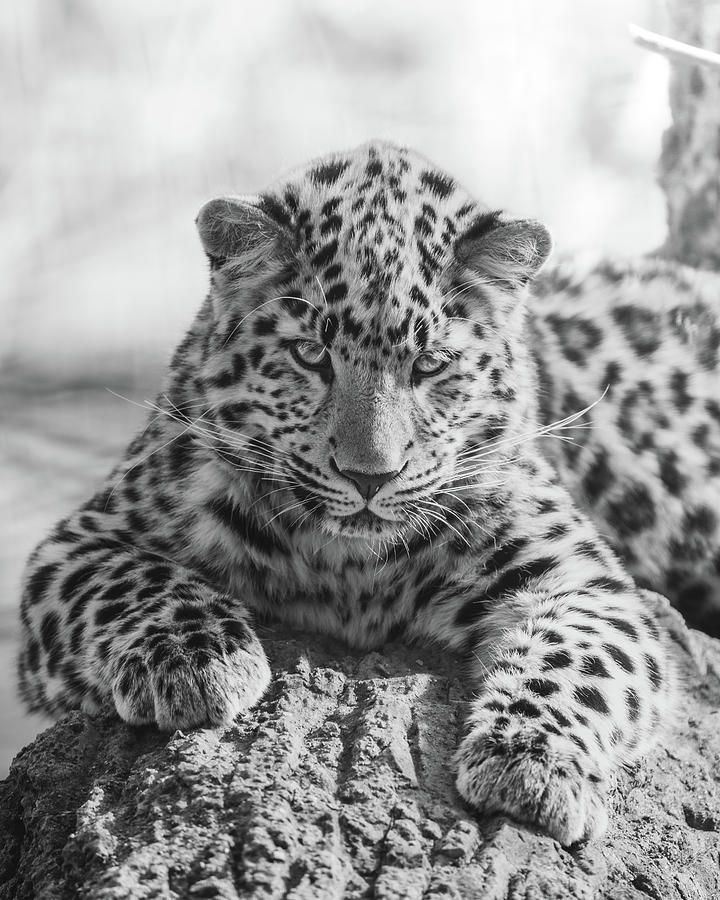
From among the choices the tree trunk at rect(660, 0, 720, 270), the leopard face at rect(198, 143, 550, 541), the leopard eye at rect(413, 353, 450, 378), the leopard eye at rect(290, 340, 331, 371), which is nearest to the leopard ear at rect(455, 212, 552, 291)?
the leopard face at rect(198, 143, 550, 541)

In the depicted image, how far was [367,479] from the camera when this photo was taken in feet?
15.2

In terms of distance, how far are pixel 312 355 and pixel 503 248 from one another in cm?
101

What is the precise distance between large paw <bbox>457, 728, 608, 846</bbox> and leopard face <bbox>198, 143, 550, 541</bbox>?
114cm

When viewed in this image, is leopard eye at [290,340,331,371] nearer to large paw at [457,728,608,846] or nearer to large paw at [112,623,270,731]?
large paw at [112,623,270,731]

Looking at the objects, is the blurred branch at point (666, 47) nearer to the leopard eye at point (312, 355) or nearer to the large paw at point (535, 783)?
the leopard eye at point (312, 355)

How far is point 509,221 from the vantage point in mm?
5141

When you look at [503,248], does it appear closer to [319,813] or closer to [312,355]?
[312,355]

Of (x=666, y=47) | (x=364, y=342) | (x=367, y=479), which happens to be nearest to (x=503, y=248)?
(x=364, y=342)

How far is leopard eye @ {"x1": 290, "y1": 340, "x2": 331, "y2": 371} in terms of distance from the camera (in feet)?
15.9

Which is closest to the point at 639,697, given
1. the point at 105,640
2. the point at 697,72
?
the point at 105,640

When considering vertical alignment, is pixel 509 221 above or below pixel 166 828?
above

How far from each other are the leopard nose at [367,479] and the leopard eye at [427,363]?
471 mm

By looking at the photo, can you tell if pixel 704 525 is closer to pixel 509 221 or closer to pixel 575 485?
pixel 575 485

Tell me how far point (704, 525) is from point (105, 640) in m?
4.06
